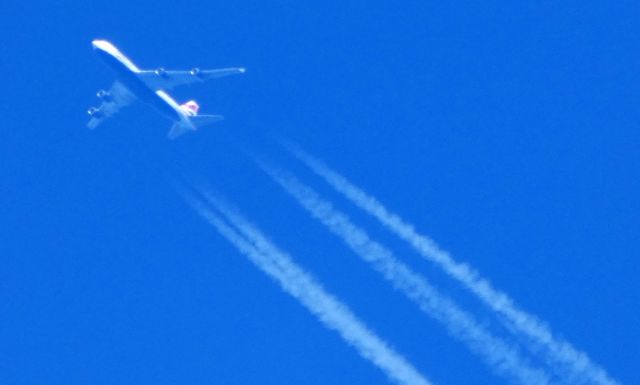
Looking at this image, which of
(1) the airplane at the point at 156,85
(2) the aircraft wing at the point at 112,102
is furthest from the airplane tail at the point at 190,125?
(2) the aircraft wing at the point at 112,102

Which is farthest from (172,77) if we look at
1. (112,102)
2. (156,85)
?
(112,102)

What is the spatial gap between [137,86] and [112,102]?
16.7ft

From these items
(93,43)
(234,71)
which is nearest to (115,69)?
(93,43)

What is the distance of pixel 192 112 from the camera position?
3524 inches

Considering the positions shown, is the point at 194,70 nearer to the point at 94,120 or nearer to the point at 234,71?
the point at 234,71

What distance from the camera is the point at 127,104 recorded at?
93.1 metres

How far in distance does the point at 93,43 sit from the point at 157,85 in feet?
16.7

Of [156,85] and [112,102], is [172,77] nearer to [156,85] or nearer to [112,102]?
[156,85]

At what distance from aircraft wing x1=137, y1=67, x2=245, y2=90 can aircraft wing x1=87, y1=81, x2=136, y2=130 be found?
16.3 feet

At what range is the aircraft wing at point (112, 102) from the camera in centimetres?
9269

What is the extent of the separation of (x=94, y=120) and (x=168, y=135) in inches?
292

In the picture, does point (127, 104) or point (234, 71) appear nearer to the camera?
point (234, 71)

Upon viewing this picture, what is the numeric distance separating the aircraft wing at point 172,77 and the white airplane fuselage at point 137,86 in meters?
0.38

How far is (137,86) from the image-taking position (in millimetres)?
88250
